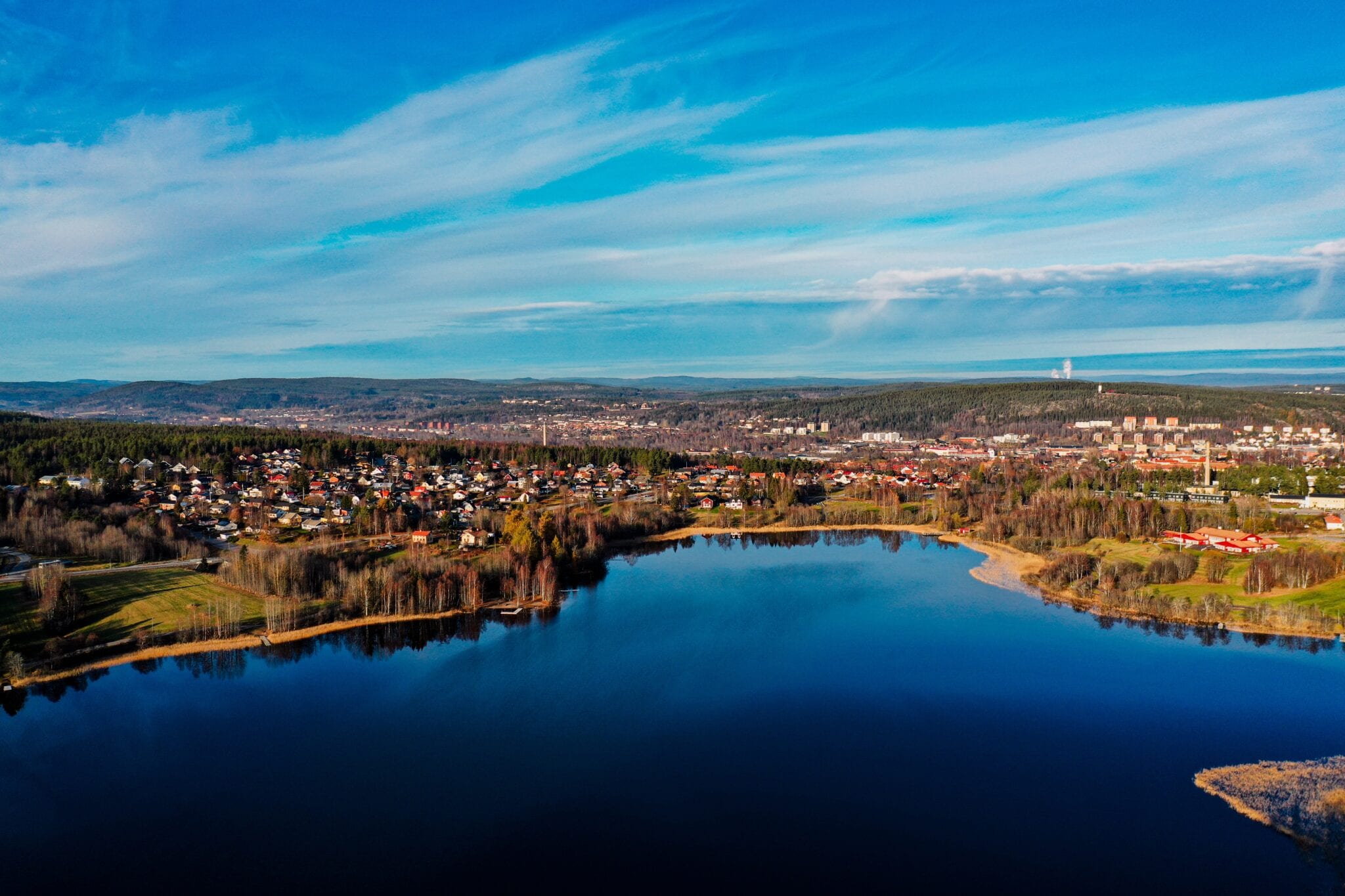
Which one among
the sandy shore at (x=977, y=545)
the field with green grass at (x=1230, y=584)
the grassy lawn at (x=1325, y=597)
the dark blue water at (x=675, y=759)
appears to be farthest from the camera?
the sandy shore at (x=977, y=545)

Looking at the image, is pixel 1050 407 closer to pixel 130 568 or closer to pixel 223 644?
pixel 130 568

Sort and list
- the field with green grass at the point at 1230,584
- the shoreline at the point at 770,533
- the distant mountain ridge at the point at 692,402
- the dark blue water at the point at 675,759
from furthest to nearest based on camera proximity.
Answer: the distant mountain ridge at the point at 692,402 < the field with green grass at the point at 1230,584 < the shoreline at the point at 770,533 < the dark blue water at the point at 675,759

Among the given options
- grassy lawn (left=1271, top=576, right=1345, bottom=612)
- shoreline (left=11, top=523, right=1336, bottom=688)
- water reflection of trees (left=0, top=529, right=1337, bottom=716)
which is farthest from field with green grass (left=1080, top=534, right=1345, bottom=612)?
water reflection of trees (left=0, top=529, right=1337, bottom=716)

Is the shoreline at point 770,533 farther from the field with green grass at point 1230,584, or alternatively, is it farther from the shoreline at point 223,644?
the field with green grass at point 1230,584

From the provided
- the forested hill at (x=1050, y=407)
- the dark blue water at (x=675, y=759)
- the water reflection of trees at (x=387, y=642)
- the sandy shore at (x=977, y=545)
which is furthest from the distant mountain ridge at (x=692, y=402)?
A: the dark blue water at (x=675, y=759)

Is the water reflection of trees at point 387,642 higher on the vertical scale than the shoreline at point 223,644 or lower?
lower

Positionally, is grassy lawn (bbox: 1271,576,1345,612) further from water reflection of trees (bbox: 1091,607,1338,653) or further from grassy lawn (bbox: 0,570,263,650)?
grassy lawn (bbox: 0,570,263,650)
